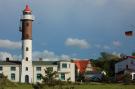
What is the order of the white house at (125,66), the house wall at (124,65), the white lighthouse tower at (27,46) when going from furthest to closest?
1. the house wall at (124,65)
2. the white house at (125,66)
3. the white lighthouse tower at (27,46)

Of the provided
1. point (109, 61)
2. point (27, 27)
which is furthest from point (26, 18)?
point (109, 61)

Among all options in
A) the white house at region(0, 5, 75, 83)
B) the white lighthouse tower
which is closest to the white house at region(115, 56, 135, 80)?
the white house at region(0, 5, 75, 83)

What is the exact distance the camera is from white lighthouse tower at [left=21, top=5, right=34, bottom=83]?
9581 cm

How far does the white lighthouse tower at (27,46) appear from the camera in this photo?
3772 inches

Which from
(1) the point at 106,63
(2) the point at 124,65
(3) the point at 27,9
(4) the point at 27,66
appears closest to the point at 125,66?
(2) the point at 124,65

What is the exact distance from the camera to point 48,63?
99.2 m

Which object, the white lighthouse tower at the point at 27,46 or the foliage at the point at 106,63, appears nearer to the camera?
the white lighthouse tower at the point at 27,46

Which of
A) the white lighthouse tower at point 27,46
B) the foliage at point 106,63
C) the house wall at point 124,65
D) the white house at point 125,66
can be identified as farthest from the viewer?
the foliage at point 106,63

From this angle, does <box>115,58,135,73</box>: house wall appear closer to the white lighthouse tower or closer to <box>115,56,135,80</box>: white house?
<box>115,56,135,80</box>: white house

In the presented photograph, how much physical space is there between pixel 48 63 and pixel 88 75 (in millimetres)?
14975

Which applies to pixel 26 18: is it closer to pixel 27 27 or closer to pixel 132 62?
pixel 27 27

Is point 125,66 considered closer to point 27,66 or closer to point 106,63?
point 106,63

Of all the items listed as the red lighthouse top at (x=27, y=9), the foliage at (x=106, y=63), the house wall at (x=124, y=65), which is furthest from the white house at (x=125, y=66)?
the red lighthouse top at (x=27, y=9)

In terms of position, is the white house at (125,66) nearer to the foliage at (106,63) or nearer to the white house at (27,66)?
the foliage at (106,63)
